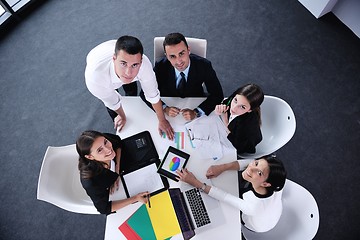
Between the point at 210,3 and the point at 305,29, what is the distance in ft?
4.06

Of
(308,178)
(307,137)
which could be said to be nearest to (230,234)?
(308,178)

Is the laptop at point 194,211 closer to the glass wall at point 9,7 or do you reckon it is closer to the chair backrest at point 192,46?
the chair backrest at point 192,46

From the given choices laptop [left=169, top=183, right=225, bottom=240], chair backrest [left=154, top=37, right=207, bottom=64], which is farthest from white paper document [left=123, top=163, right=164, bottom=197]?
chair backrest [left=154, top=37, right=207, bottom=64]

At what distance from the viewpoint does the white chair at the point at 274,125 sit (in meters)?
2.20

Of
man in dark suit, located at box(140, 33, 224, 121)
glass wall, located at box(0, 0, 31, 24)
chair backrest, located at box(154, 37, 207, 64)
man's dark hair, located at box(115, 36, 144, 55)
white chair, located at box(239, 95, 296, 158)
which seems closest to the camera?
man's dark hair, located at box(115, 36, 144, 55)

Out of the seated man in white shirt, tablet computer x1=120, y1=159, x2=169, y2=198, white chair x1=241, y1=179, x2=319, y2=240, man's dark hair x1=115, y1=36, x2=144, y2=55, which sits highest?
man's dark hair x1=115, y1=36, x2=144, y2=55

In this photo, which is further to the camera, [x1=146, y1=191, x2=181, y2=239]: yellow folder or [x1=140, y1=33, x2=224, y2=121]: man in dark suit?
[x1=140, y1=33, x2=224, y2=121]: man in dark suit

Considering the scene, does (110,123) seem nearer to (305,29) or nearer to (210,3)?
(210,3)

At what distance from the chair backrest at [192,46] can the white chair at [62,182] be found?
1.02 meters

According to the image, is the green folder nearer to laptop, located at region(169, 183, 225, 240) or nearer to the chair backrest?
laptop, located at region(169, 183, 225, 240)

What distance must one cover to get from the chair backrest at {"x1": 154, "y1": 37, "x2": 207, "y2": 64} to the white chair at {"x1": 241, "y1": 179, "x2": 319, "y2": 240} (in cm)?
122

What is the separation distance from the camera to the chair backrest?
2.39 meters

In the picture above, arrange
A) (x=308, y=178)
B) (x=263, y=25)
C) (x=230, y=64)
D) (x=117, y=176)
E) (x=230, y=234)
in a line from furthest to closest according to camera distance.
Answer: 1. (x=263, y=25)
2. (x=230, y=64)
3. (x=308, y=178)
4. (x=117, y=176)
5. (x=230, y=234)

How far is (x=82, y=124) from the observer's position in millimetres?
3193
